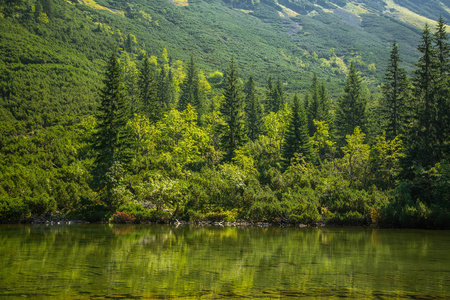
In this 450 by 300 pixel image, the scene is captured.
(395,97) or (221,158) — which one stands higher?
(395,97)

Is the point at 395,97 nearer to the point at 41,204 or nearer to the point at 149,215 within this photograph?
the point at 149,215

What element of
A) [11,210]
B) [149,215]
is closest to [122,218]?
[149,215]

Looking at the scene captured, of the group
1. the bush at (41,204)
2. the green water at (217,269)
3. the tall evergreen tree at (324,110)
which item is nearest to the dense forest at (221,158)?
the bush at (41,204)

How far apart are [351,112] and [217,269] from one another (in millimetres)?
66118

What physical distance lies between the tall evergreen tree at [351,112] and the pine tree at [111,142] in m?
44.7

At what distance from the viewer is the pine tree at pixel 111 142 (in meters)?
38.5

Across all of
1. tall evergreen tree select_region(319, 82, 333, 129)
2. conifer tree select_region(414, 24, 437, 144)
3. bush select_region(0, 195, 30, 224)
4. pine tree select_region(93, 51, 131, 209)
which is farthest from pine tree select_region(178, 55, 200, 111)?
bush select_region(0, 195, 30, 224)

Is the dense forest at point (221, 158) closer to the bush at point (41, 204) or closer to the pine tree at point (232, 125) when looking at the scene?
the bush at point (41, 204)

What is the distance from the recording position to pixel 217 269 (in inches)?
549

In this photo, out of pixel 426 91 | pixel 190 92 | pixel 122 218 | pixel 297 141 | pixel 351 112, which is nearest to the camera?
pixel 122 218

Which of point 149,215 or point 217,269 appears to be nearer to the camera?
point 217,269

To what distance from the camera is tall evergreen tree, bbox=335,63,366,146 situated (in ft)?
242

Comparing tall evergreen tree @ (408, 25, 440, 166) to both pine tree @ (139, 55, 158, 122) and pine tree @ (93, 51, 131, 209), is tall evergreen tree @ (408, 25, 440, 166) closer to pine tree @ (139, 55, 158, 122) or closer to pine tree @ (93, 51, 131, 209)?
pine tree @ (93, 51, 131, 209)

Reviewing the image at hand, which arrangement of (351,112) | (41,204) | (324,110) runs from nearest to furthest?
(41,204) < (351,112) < (324,110)
